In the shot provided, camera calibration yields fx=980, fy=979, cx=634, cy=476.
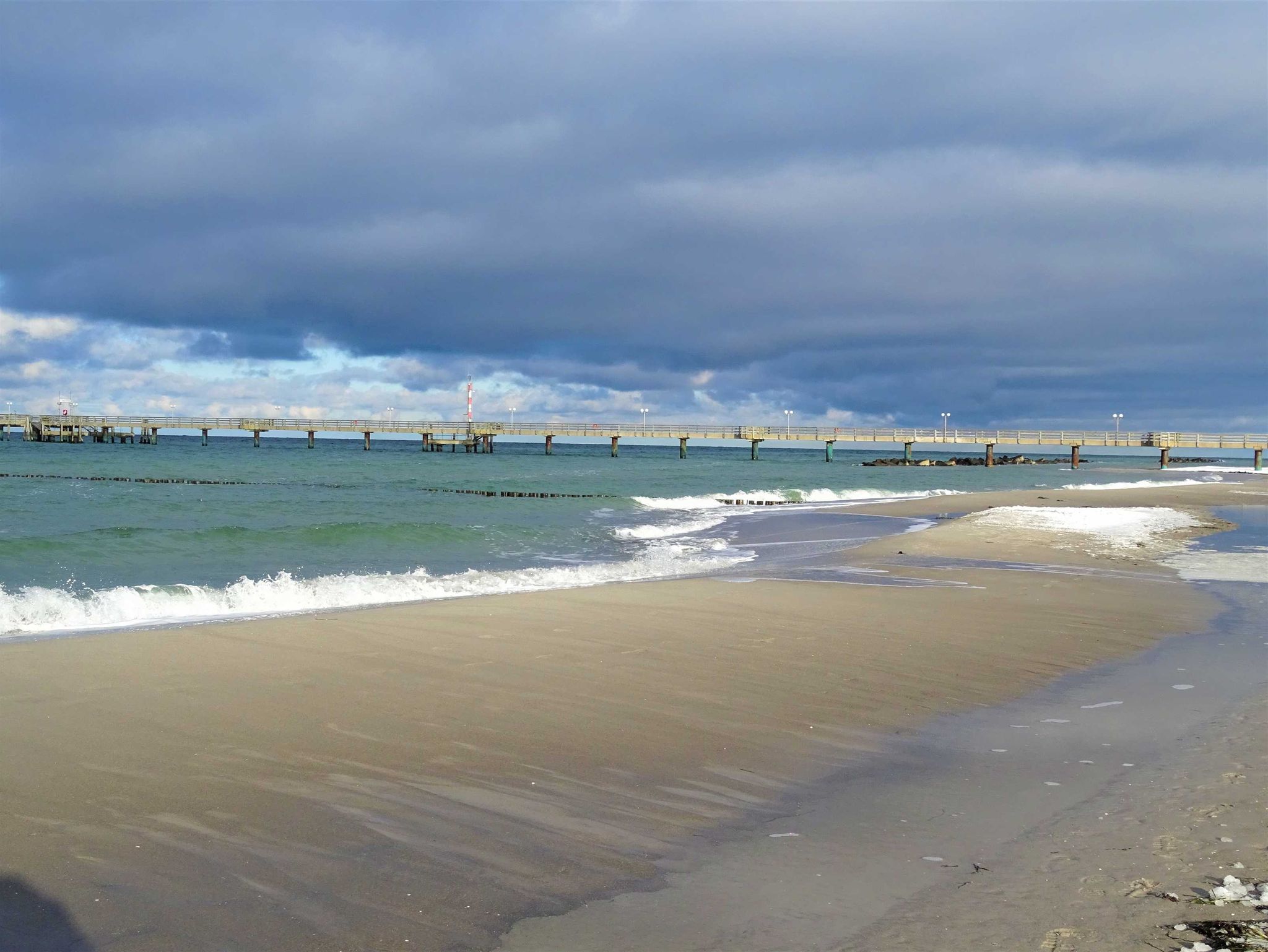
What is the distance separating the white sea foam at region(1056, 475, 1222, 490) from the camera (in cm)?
4425

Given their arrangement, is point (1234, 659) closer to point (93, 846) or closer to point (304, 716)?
point (304, 716)

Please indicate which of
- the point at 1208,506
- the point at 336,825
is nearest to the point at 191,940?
the point at 336,825

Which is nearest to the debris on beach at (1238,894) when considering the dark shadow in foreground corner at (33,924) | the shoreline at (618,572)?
the dark shadow in foreground corner at (33,924)

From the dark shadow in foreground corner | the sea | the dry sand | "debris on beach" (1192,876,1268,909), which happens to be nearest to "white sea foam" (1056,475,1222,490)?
the sea

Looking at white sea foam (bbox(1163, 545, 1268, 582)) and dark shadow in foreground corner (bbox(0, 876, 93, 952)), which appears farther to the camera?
white sea foam (bbox(1163, 545, 1268, 582))

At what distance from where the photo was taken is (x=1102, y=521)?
A: 24344mm

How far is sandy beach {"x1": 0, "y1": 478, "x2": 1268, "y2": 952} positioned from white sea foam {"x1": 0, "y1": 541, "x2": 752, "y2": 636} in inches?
56.6

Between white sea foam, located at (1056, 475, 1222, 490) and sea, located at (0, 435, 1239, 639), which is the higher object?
white sea foam, located at (1056, 475, 1222, 490)

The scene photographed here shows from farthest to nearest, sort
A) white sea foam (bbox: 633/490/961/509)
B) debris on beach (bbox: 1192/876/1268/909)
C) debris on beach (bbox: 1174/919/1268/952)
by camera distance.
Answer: white sea foam (bbox: 633/490/961/509)
debris on beach (bbox: 1192/876/1268/909)
debris on beach (bbox: 1174/919/1268/952)

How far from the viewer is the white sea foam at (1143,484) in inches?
1742

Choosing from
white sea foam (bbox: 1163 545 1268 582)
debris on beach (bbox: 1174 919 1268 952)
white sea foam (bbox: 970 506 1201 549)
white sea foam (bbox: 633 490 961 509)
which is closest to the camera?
debris on beach (bbox: 1174 919 1268 952)

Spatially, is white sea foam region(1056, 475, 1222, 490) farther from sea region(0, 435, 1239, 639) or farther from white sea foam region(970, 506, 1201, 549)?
white sea foam region(970, 506, 1201, 549)

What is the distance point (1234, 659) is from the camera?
816cm

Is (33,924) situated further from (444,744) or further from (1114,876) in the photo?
(1114,876)
